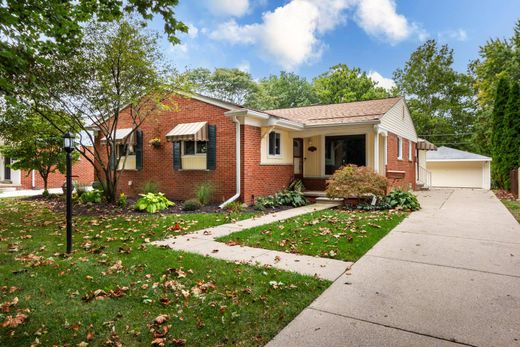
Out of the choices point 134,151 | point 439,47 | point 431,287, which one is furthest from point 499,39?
point 431,287

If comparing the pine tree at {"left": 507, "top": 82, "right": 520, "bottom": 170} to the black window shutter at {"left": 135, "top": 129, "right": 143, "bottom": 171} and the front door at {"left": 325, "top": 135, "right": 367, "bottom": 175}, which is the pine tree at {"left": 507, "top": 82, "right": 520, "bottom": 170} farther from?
the black window shutter at {"left": 135, "top": 129, "right": 143, "bottom": 171}

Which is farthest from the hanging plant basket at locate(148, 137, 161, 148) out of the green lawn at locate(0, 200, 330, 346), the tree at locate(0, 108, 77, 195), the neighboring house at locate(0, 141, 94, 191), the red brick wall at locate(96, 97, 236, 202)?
the neighboring house at locate(0, 141, 94, 191)

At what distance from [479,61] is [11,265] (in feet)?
133

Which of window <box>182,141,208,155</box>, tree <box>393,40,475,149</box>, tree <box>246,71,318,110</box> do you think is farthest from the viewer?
tree <box>246,71,318,110</box>

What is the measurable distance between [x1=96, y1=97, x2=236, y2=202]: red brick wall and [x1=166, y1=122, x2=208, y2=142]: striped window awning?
1.26 feet

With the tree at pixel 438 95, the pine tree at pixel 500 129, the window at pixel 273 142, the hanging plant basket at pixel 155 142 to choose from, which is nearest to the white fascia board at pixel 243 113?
the window at pixel 273 142

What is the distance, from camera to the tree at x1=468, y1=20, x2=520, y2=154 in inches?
1070

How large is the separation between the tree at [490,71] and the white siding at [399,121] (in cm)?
1252

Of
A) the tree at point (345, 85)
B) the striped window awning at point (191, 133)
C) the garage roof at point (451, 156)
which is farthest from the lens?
the tree at point (345, 85)

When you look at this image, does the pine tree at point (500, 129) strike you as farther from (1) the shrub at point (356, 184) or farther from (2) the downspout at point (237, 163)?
(2) the downspout at point (237, 163)

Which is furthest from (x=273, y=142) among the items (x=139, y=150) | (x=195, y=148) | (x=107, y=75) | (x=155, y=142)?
(x=107, y=75)

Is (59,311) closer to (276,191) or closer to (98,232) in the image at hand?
(98,232)

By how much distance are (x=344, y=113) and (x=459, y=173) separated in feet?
61.0

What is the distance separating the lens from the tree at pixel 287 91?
145 feet
